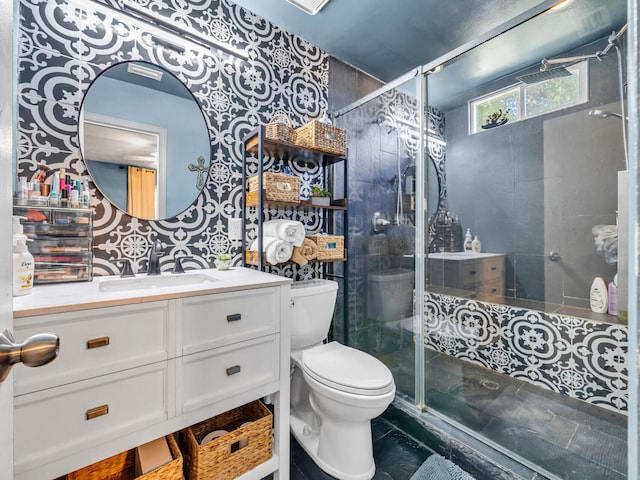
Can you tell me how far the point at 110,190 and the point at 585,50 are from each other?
2.64m

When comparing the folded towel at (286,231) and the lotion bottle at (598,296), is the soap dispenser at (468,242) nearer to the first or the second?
the lotion bottle at (598,296)

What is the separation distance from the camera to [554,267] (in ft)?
6.16

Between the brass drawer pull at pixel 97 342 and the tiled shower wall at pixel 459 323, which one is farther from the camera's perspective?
the tiled shower wall at pixel 459 323

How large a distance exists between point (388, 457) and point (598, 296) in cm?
148

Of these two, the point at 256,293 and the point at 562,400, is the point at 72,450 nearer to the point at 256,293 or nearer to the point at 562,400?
the point at 256,293

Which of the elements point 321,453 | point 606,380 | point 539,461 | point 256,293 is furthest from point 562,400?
point 256,293

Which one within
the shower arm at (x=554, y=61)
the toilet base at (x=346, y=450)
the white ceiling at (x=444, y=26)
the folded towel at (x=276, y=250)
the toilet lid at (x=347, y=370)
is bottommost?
the toilet base at (x=346, y=450)

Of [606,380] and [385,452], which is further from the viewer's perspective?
[606,380]

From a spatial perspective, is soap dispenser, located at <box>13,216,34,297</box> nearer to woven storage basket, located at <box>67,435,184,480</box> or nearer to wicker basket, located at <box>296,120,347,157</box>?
woven storage basket, located at <box>67,435,184,480</box>

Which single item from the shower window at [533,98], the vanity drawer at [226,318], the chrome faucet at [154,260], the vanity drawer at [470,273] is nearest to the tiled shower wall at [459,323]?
the vanity drawer at [470,273]

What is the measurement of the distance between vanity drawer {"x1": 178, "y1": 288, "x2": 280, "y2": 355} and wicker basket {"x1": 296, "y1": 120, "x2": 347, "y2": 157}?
0.94m

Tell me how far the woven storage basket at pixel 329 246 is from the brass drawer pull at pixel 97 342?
1.11m

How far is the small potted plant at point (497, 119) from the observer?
2.03 metres

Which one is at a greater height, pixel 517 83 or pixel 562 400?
pixel 517 83
